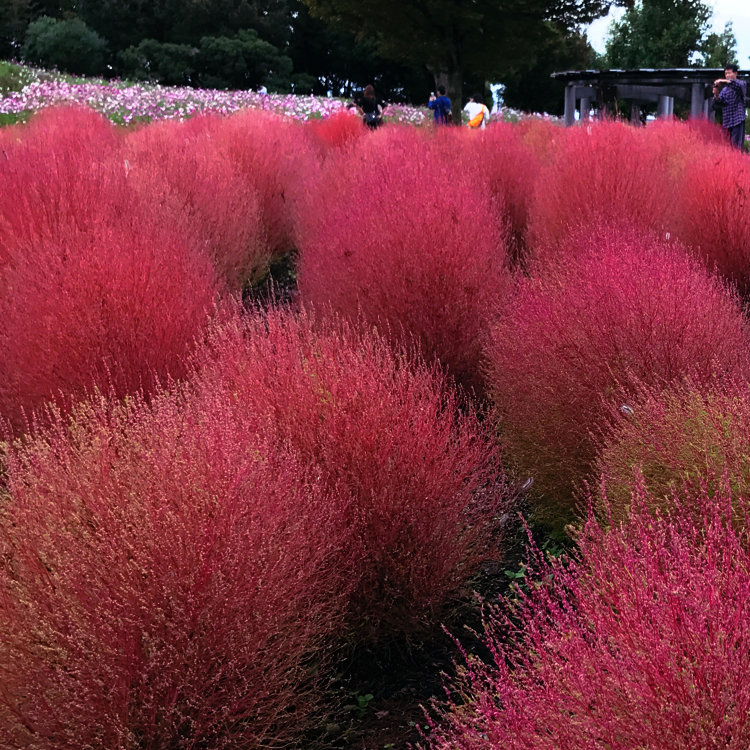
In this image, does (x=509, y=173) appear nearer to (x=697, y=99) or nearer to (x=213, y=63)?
(x=697, y=99)

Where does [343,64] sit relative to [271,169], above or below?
above

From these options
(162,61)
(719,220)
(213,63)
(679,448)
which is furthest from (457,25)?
(679,448)

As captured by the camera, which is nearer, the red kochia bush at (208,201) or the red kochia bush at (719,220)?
the red kochia bush at (719,220)

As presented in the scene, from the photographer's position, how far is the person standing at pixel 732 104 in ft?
36.7

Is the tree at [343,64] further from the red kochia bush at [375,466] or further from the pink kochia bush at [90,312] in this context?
the red kochia bush at [375,466]

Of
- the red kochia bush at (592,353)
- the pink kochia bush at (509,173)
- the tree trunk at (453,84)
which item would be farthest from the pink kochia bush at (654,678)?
the tree trunk at (453,84)

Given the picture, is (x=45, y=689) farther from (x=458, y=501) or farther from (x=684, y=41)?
(x=684, y=41)

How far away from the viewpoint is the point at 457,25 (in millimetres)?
21328

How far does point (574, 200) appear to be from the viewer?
21.7ft

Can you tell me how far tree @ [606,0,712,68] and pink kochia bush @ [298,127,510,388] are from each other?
34518 millimetres

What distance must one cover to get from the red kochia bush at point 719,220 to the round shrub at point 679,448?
122 inches

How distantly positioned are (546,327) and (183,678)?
2473mm

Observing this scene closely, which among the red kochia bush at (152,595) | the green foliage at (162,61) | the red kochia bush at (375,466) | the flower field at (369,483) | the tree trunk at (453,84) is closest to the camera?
the flower field at (369,483)

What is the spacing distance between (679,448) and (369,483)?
1.13m
